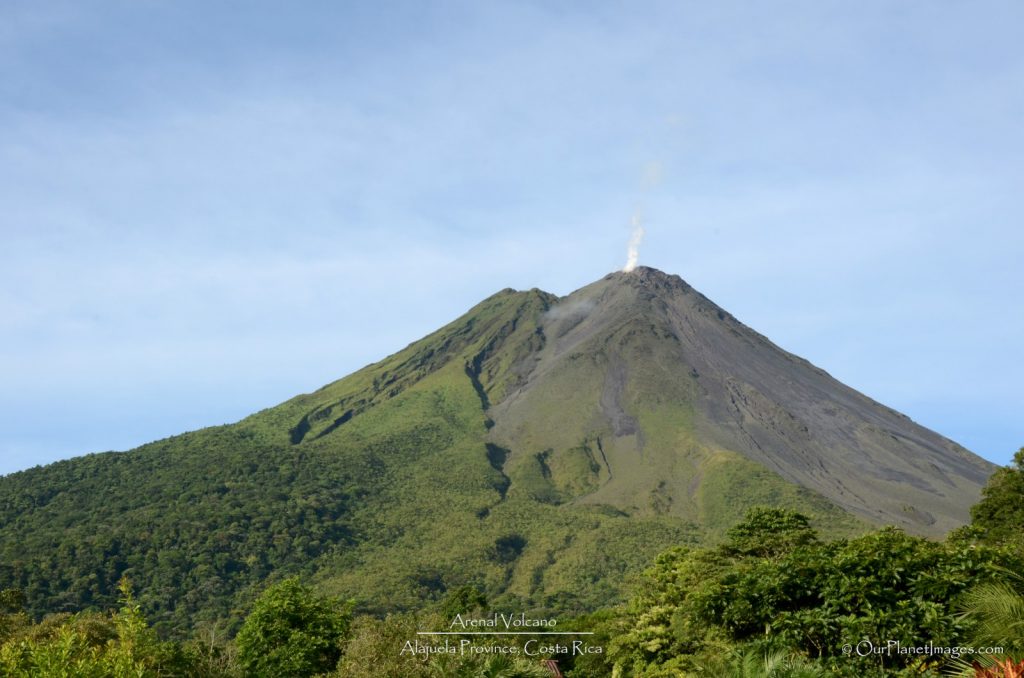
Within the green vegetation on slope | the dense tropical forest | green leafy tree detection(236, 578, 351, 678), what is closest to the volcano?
the green vegetation on slope

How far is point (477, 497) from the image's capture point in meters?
164

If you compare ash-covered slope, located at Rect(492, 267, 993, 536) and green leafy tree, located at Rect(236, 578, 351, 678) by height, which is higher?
ash-covered slope, located at Rect(492, 267, 993, 536)

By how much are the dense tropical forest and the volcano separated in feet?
220

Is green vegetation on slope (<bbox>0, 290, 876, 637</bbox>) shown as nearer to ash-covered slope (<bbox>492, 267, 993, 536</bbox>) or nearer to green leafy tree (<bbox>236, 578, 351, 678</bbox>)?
ash-covered slope (<bbox>492, 267, 993, 536</bbox>)

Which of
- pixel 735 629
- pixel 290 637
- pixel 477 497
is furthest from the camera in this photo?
pixel 477 497

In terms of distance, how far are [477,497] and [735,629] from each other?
137690 mm

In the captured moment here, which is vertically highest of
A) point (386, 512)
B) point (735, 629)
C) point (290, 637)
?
point (386, 512)

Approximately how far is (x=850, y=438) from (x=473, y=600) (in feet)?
429

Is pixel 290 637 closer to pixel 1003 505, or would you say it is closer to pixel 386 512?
pixel 1003 505

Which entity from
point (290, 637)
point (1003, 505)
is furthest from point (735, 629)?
point (1003, 505)

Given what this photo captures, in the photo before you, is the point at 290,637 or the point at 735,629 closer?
the point at 735,629

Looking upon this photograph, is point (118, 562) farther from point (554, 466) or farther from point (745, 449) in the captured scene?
point (745, 449)

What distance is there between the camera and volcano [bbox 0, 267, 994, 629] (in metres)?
123

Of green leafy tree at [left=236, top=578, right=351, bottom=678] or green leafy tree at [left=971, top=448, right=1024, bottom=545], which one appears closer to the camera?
green leafy tree at [left=236, top=578, right=351, bottom=678]
